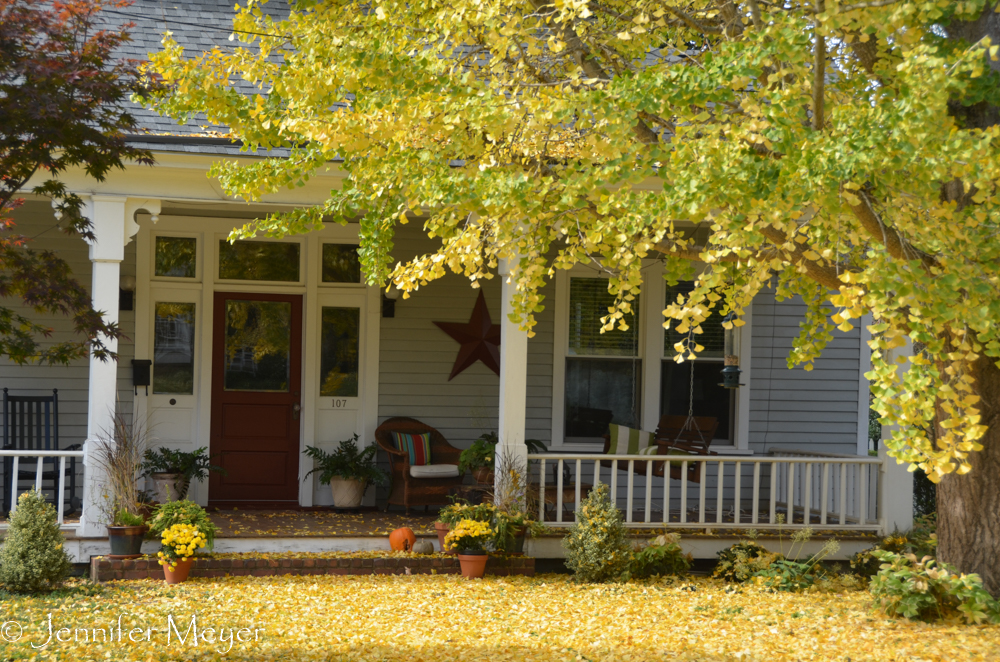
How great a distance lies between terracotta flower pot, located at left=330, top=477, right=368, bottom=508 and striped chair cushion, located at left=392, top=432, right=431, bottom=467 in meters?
0.52

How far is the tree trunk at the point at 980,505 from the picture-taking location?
5.36m

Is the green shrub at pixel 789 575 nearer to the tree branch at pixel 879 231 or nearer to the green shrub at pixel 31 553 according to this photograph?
the tree branch at pixel 879 231

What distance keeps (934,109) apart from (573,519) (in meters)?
5.05

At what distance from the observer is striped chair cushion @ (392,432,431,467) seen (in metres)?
8.45

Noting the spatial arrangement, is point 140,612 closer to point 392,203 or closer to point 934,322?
point 392,203

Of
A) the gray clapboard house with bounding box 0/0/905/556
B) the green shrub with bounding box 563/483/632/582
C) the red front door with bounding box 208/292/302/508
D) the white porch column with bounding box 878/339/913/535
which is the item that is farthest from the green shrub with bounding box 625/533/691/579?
the red front door with bounding box 208/292/302/508

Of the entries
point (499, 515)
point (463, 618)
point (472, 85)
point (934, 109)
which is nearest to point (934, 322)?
point (934, 109)

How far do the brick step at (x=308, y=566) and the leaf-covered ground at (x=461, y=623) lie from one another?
0.45 ft

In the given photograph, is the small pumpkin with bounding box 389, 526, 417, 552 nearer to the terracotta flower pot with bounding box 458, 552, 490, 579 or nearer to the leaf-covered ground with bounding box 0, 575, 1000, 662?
the leaf-covered ground with bounding box 0, 575, 1000, 662

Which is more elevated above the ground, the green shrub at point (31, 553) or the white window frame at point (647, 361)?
the white window frame at point (647, 361)

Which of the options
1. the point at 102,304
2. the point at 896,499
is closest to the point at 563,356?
the point at 896,499

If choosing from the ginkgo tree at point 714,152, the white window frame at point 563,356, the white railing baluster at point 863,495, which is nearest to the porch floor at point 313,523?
the white window frame at point 563,356

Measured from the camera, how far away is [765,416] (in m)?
9.26

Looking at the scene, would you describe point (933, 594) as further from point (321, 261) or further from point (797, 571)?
point (321, 261)
